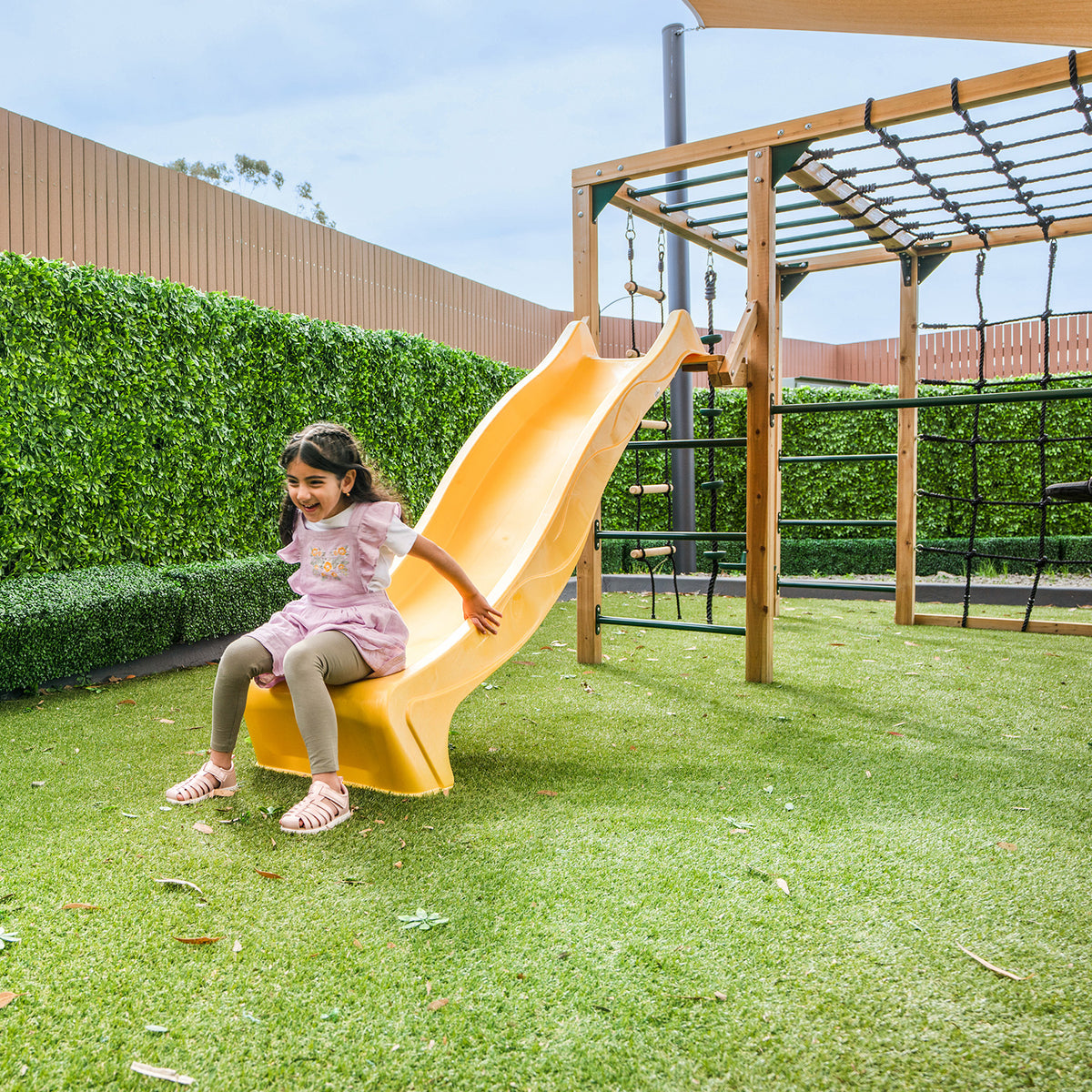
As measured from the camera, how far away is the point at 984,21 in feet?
9.74

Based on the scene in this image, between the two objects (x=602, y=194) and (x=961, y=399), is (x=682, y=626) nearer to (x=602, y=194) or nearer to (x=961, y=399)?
(x=961, y=399)

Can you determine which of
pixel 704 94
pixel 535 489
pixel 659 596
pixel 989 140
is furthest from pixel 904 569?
pixel 704 94

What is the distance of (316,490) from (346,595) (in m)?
0.38

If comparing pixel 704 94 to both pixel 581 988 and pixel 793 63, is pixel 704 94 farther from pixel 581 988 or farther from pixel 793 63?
pixel 581 988

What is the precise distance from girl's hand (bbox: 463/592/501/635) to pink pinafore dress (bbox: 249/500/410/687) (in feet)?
0.79

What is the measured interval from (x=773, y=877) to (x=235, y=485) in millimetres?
4782

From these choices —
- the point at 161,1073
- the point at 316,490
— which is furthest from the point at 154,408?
the point at 161,1073

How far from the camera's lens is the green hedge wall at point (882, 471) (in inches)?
361

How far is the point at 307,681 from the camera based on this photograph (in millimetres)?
2658

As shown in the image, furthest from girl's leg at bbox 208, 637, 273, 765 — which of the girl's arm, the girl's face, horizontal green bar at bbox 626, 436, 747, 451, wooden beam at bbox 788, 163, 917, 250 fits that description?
wooden beam at bbox 788, 163, 917, 250

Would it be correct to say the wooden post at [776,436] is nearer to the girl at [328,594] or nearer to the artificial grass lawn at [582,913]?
the artificial grass lawn at [582,913]

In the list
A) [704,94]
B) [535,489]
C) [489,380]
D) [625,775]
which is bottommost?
[625,775]

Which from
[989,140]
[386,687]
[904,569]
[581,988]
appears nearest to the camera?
[581,988]

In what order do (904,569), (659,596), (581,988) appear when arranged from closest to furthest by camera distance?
(581,988) → (904,569) → (659,596)
